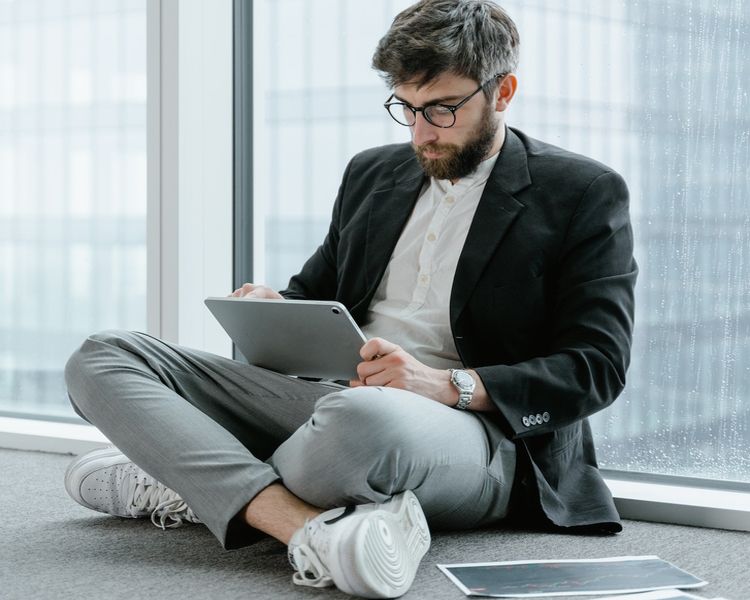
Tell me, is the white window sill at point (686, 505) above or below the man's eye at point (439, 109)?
below

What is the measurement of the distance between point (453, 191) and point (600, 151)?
489 millimetres

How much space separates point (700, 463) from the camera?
2.12 m

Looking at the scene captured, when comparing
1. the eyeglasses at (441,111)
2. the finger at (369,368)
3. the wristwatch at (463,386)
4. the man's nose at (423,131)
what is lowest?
the wristwatch at (463,386)

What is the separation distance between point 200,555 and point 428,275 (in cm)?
63

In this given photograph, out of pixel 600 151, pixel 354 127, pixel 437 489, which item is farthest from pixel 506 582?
pixel 354 127

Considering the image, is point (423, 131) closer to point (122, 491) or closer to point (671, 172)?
point (671, 172)

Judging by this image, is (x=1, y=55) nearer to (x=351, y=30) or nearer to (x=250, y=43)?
(x=250, y=43)

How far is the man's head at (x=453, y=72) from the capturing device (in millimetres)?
1741

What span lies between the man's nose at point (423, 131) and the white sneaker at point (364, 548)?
0.65 metres

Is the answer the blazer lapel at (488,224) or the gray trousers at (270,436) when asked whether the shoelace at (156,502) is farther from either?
the blazer lapel at (488,224)

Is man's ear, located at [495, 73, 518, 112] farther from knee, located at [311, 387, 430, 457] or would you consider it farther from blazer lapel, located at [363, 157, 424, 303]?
knee, located at [311, 387, 430, 457]

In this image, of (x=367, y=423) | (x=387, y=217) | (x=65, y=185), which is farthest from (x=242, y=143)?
(x=367, y=423)

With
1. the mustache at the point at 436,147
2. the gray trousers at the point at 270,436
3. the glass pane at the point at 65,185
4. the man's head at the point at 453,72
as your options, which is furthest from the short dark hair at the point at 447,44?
the glass pane at the point at 65,185

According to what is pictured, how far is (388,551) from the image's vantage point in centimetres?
139
